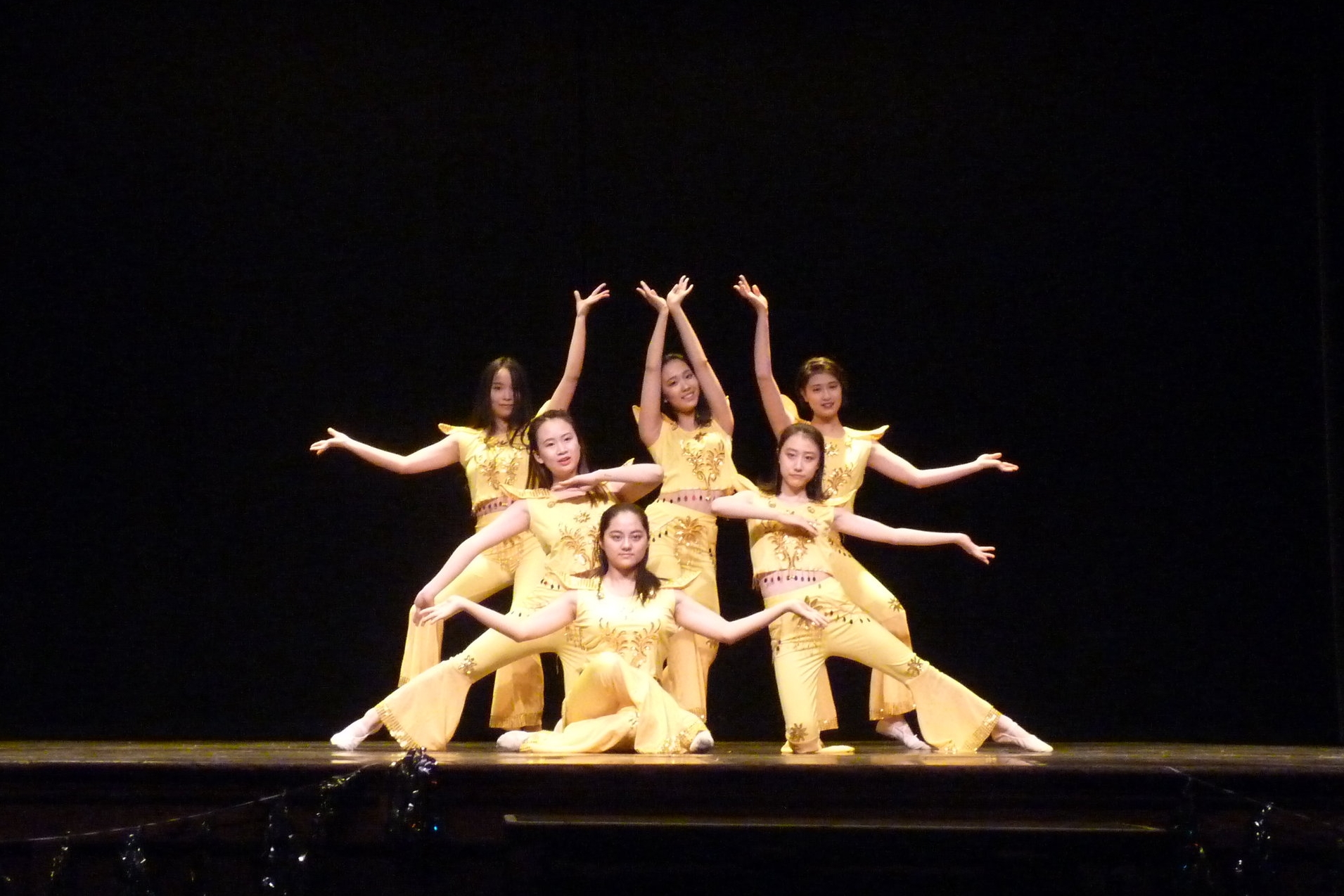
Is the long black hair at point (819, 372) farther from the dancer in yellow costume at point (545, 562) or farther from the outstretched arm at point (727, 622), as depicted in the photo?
the outstretched arm at point (727, 622)

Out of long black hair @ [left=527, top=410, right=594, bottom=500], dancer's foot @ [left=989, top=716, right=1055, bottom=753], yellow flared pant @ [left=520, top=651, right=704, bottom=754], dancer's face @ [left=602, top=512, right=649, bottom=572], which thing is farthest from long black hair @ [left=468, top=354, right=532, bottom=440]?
dancer's foot @ [left=989, top=716, right=1055, bottom=753]

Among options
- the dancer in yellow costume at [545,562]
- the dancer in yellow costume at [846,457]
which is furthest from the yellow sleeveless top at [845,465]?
the dancer in yellow costume at [545,562]

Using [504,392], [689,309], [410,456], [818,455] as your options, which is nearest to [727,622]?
[818,455]

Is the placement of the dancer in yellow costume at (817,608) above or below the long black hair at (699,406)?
below

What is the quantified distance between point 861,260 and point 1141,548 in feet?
4.55

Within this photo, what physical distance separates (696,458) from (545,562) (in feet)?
1.84

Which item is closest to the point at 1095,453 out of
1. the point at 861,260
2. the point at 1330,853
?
the point at 861,260

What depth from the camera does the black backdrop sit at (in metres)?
5.31

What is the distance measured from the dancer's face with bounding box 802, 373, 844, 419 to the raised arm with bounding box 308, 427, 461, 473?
3.64 ft

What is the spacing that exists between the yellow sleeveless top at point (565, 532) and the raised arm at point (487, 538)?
0.03 meters

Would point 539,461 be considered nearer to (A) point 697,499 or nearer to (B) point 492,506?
(B) point 492,506

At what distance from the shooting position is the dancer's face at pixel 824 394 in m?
4.67

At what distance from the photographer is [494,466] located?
185 inches

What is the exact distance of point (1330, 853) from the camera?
3.24 metres
